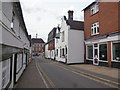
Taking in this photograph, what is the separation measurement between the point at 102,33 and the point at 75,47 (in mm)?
6723

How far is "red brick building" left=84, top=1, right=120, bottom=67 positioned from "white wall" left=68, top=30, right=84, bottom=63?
122 centimetres

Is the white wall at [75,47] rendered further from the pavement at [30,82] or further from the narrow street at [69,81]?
the pavement at [30,82]

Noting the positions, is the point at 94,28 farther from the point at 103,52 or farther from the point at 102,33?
the point at 103,52

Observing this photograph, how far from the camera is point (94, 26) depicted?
2264 centimetres

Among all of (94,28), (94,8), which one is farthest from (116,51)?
(94,8)

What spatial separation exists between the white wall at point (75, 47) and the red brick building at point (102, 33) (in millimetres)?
1218

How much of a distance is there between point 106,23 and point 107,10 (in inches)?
56.1

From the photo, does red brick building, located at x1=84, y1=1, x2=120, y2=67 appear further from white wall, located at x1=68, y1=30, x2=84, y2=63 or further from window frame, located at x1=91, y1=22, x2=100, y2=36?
white wall, located at x1=68, y1=30, x2=84, y2=63

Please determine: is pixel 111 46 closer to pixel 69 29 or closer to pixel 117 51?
pixel 117 51

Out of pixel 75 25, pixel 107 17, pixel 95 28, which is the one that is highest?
pixel 75 25

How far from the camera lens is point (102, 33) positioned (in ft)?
66.6

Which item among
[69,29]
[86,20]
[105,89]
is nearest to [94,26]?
[86,20]

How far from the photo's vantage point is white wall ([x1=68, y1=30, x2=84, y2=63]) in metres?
26.2

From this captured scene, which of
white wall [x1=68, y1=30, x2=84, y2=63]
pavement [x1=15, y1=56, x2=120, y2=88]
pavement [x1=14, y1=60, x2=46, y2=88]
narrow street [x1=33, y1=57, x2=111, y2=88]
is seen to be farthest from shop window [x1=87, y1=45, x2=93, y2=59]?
pavement [x1=14, y1=60, x2=46, y2=88]
